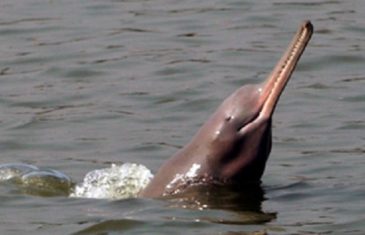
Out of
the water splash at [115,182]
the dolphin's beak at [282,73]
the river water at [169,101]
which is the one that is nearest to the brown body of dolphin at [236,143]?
the dolphin's beak at [282,73]

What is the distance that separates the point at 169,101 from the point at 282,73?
354cm

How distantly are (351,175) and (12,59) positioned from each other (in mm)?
4781

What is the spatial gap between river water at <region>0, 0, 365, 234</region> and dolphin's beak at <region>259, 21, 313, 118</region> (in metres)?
0.62

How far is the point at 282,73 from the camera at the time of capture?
9805 millimetres

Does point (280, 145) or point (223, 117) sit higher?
point (223, 117)

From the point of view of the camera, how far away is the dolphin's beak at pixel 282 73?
381 inches

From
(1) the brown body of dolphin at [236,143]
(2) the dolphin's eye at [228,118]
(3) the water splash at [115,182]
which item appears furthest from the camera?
(3) the water splash at [115,182]

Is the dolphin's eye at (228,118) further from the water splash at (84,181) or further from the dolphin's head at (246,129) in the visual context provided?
the water splash at (84,181)

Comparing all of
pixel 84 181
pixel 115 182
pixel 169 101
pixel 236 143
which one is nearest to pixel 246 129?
pixel 236 143

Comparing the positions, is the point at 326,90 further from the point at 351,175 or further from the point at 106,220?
the point at 106,220

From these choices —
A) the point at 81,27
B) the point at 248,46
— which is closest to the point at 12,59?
the point at 81,27

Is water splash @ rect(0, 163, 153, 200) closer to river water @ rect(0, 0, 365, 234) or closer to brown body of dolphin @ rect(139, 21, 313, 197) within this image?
river water @ rect(0, 0, 365, 234)

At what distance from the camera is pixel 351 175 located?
10.9 meters

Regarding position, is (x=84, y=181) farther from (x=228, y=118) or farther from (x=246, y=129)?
(x=246, y=129)
